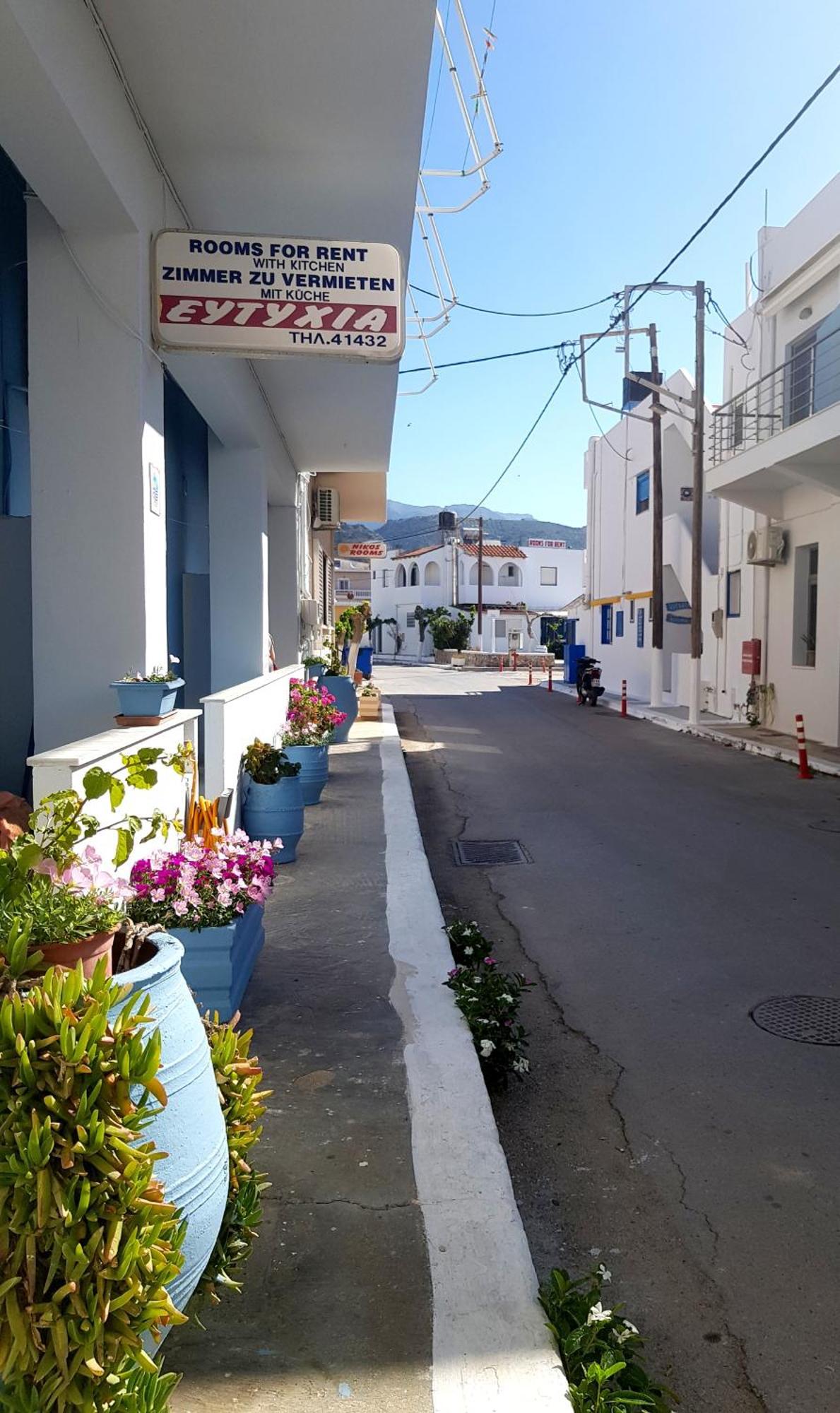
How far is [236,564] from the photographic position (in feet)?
33.6

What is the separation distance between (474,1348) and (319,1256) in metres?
0.51

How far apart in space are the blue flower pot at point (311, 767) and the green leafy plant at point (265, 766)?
1.30 m

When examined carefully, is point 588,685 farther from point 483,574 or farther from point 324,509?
point 483,574

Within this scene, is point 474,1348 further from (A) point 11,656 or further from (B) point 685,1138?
(A) point 11,656

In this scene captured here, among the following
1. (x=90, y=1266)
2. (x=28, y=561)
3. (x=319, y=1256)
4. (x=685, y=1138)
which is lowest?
(x=685, y=1138)

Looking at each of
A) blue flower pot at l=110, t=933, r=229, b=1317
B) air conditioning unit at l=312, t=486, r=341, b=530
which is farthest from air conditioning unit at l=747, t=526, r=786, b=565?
blue flower pot at l=110, t=933, r=229, b=1317

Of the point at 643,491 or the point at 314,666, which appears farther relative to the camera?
the point at 643,491

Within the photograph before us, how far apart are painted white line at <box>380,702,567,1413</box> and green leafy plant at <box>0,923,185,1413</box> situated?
77cm

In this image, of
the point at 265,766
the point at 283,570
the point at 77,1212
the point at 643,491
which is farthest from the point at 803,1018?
the point at 643,491

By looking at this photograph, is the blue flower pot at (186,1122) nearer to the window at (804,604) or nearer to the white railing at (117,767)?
the white railing at (117,767)

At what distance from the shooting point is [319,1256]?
2.58 metres

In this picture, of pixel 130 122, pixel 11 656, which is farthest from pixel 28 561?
pixel 130 122

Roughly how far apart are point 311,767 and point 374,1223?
6.30 metres

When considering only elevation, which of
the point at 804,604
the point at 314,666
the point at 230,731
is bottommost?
the point at 230,731
